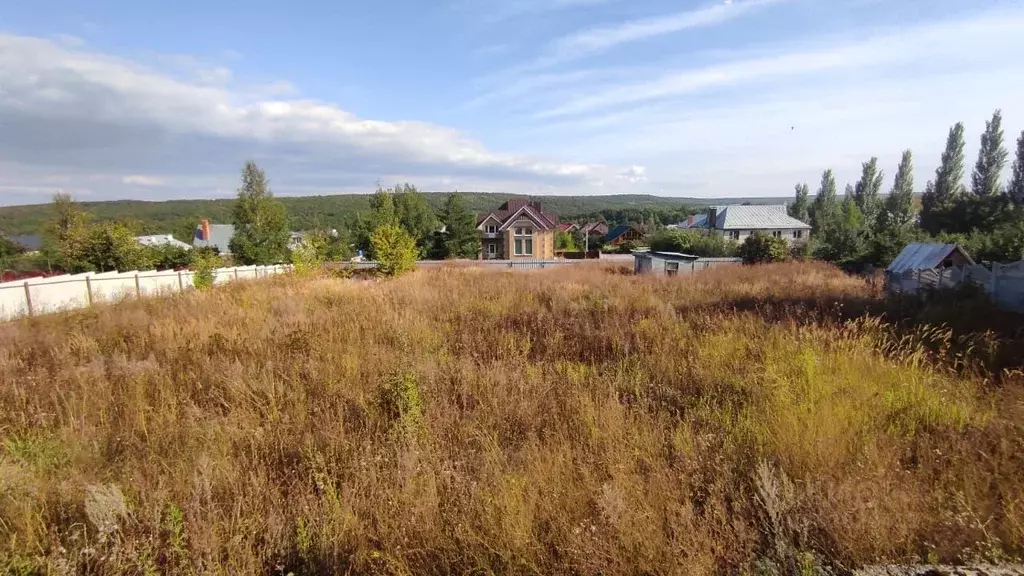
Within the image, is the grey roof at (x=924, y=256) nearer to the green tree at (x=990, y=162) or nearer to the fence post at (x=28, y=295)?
the fence post at (x=28, y=295)

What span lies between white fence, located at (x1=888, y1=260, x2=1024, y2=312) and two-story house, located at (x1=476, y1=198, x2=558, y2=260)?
3398 centimetres

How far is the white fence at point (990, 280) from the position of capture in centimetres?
886

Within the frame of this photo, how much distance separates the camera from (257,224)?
1449 inches

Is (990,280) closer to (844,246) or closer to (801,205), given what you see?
(844,246)

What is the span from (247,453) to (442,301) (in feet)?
20.1

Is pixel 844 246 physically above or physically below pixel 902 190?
below

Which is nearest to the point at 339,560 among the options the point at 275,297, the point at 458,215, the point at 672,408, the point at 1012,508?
the point at 672,408

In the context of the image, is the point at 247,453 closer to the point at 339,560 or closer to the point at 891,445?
the point at 339,560

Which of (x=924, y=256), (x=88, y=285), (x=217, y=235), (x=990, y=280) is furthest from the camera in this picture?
(x=217, y=235)

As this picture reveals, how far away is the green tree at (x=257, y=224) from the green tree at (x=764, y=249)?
3729 cm

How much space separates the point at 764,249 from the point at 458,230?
1103 inches

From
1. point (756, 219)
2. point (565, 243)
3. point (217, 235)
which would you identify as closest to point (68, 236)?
point (217, 235)

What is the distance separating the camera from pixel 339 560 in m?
1.96

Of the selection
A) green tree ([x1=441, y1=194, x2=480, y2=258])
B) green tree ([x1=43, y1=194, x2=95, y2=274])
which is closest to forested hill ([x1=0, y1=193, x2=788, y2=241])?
green tree ([x1=441, y1=194, x2=480, y2=258])
